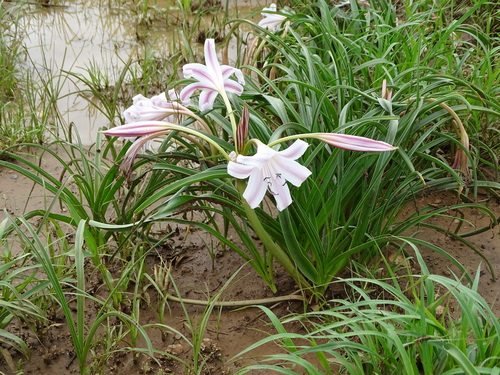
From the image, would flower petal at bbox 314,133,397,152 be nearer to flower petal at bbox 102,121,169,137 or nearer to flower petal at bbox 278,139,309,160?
A: flower petal at bbox 278,139,309,160

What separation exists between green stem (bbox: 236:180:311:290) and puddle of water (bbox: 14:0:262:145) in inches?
83.7

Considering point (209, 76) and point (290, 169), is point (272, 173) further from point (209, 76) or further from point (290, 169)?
point (209, 76)

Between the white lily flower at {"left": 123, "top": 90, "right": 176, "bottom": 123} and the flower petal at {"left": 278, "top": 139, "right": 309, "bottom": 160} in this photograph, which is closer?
the flower petal at {"left": 278, "top": 139, "right": 309, "bottom": 160}

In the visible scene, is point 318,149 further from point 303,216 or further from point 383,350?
point 383,350

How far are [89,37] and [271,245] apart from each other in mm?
3365

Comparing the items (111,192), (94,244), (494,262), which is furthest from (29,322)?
(494,262)

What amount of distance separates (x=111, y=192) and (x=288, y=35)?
156cm

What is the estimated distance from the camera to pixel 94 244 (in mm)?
2336

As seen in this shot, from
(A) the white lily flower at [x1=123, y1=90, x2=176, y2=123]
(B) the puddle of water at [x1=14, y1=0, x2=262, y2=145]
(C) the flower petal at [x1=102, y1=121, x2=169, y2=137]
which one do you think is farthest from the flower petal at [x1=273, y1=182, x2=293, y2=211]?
(B) the puddle of water at [x1=14, y1=0, x2=262, y2=145]

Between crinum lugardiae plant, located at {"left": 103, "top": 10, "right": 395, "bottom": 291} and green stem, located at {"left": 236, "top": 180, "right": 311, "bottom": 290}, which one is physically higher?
crinum lugardiae plant, located at {"left": 103, "top": 10, "right": 395, "bottom": 291}

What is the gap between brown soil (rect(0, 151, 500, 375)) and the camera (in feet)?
6.98

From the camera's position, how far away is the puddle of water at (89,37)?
4305 millimetres

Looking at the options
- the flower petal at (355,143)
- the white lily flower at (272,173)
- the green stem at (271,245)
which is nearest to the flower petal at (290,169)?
the white lily flower at (272,173)

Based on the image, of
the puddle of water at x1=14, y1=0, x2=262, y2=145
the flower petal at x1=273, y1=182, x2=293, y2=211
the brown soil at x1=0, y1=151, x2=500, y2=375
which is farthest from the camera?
the puddle of water at x1=14, y1=0, x2=262, y2=145
